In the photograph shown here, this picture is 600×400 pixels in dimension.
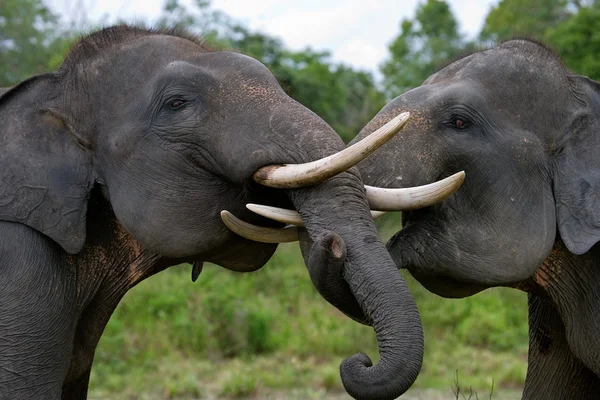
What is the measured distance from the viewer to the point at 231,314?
440 inches

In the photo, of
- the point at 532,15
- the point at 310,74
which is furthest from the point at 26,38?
the point at 532,15

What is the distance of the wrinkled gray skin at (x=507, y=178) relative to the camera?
5.02 metres

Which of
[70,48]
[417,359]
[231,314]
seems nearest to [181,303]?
[231,314]

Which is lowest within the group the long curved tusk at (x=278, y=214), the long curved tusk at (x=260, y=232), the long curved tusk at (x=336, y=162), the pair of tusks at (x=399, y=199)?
the long curved tusk at (x=260, y=232)

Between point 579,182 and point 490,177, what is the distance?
0.46 meters

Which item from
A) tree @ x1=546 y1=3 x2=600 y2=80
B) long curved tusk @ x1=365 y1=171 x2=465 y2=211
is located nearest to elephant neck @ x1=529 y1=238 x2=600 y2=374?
long curved tusk @ x1=365 y1=171 x2=465 y2=211

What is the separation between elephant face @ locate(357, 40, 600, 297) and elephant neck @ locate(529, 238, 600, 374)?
264 mm

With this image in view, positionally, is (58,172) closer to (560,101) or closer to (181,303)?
(560,101)

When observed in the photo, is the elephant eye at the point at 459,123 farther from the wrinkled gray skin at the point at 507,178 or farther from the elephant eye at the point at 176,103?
the elephant eye at the point at 176,103

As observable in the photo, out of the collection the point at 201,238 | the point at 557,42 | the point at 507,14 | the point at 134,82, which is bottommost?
the point at 201,238

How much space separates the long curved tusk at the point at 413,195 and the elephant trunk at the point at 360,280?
10 centimetres

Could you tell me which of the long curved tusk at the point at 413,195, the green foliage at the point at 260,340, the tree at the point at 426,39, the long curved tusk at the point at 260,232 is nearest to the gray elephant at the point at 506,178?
the long curved tusk at the point at 413,195

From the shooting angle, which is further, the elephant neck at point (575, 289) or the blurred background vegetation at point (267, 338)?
the blurred background vegetation at point (267, 338)

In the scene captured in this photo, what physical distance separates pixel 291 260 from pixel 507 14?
19.9m
